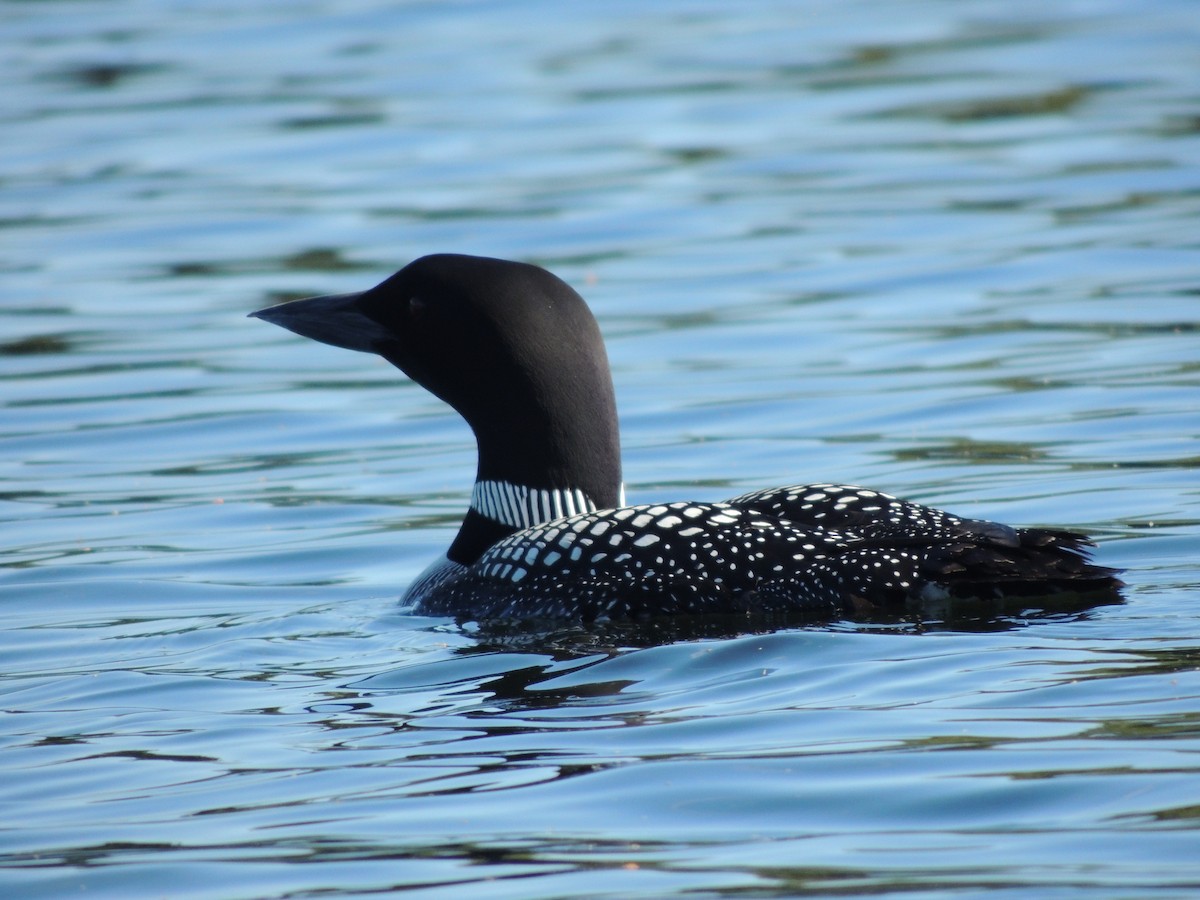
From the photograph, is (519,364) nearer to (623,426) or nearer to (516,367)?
(516,367)

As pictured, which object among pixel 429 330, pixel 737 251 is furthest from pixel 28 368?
pixel 429 330

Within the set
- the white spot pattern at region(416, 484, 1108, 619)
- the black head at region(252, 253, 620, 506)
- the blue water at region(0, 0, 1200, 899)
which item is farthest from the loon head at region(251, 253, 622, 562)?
the blue water at region(0, 0, 1200, 899)

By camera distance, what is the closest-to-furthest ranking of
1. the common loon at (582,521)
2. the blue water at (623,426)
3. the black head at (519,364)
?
the blue water at (623,426), the common loon at (582,521), the black head at (519,364)

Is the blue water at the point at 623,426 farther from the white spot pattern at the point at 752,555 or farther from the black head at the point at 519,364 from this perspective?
the black head at the point at 519,364

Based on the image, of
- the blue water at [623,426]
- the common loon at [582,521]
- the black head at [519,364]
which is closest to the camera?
the blue water at [623,426]

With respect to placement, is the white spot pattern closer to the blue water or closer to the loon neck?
the blue water

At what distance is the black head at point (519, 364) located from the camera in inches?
212

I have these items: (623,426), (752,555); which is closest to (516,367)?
(752,555)

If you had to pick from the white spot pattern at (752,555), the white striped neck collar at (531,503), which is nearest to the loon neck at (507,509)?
the white striped neck collar at (531,503)

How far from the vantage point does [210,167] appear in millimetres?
13695

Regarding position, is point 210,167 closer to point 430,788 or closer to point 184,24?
point 184,24

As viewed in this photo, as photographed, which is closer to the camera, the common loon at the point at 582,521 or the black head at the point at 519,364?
the common loon at the point at 582,521

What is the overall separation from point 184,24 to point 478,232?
8760 millimetres

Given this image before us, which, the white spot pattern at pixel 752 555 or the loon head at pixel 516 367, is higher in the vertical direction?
the loon head at pixel 516 367
